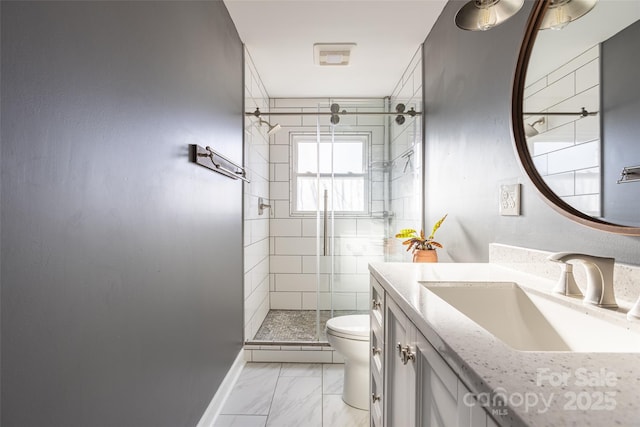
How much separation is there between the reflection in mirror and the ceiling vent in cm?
165

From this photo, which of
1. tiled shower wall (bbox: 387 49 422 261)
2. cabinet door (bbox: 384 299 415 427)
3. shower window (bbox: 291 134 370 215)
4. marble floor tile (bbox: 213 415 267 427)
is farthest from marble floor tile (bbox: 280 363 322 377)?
cabinet door (bbox: 384 299 415 427)

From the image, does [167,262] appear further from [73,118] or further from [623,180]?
[623,180]

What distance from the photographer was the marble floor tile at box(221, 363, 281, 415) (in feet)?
6.64

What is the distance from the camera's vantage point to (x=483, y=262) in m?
1.63

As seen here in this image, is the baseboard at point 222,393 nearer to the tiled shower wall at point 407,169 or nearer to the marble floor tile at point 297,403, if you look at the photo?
the marble floor tile at point 297,403

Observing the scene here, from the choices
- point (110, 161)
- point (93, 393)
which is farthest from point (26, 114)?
point (93, 393)

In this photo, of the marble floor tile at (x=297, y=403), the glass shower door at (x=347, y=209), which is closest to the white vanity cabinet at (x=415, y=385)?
the marble floor tile at (x=297, y=403)

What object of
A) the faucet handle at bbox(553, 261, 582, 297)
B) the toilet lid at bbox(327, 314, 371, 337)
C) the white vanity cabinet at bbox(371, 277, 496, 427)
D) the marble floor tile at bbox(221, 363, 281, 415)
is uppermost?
the faucet handle at bbox(553, 261, 582, 297)

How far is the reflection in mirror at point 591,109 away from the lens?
2.78 feet

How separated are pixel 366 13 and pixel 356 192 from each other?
3.96 feet

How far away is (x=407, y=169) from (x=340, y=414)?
1.72m

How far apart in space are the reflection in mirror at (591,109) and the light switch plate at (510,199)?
0.15 m

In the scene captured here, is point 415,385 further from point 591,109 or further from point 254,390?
point 254,390

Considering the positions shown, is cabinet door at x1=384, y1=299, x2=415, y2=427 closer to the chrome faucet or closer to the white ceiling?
the chrome faucet
